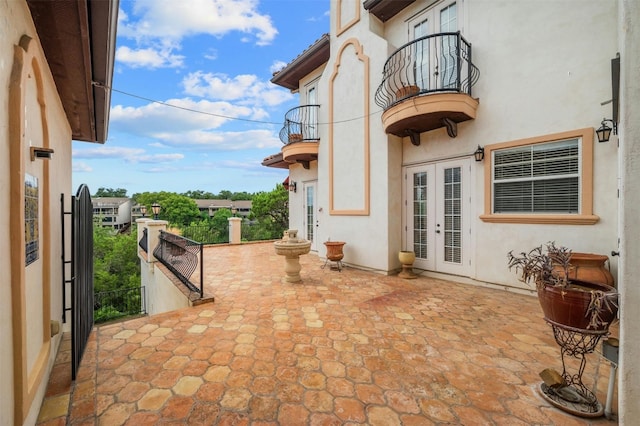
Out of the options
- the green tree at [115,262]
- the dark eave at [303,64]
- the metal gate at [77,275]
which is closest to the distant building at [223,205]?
the green tree at [115,262]

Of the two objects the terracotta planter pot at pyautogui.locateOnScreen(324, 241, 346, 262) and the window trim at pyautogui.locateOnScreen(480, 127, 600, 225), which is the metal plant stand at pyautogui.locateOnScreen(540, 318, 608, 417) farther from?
the terracotta planter pot at pyautogui.locateOnScreen(324, 241, 346, 262)

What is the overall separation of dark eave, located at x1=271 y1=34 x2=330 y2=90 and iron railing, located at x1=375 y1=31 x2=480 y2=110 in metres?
2.91

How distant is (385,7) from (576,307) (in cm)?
717

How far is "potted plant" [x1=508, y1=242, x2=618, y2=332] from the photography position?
1.74 metres

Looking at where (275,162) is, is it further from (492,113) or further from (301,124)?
(492,113)

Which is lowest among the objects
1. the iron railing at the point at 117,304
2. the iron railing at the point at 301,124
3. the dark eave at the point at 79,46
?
the iron railing at the point at 117,304

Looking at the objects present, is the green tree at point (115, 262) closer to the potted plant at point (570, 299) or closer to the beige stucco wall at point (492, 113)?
the beige stucco wall at point (492, 113)

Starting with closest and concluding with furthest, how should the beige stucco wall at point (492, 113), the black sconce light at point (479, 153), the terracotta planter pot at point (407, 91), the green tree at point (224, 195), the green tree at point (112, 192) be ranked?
1. the beige stucco wall at point (492, 113)
2. the black sconce light at point (479, 153)
3. the terracotta planter pot at point (407, 91)
4. the green tree at point (224, 195)
5. the green tree at point (112, 192)

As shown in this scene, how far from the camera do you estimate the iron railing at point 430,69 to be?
4996 millimetres

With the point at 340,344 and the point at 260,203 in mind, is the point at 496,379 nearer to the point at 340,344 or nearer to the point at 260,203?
the point at 340,344

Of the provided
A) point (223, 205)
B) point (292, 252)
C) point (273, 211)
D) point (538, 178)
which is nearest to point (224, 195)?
point (223, 205)

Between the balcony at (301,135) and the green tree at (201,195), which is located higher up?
the green tree at (201,195)

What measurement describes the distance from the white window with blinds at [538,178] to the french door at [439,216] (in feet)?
1.95

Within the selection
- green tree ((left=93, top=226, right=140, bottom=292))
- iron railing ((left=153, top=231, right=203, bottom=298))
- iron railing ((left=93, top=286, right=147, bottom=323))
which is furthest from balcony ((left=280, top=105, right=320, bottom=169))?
green tree ((left=93, top=226, right=140, bottom=292))
